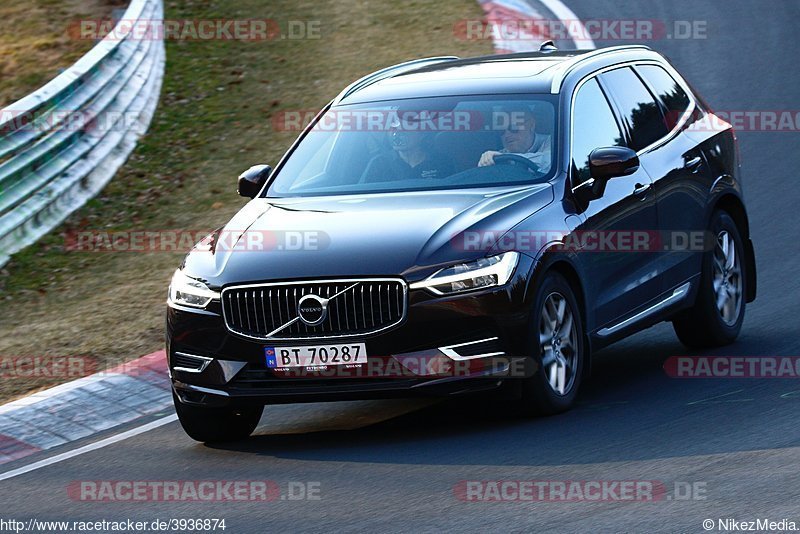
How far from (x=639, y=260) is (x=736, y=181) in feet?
5.74

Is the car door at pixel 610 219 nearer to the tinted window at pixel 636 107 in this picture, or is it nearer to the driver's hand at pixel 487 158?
the tinted window at pixel 636 107

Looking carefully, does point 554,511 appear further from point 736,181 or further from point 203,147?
point 203,147

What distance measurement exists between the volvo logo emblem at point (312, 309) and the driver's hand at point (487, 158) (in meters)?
1.53

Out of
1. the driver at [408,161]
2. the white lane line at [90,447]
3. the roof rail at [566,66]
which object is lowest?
the white lane line at [90,447]

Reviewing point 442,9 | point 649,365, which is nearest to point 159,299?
point 649,365

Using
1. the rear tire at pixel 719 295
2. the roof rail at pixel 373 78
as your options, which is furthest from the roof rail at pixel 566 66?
the rear tire at pixel 719 295

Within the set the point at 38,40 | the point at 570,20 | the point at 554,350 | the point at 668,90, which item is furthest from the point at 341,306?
the point at 38,40

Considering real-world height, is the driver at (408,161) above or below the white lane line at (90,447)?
above

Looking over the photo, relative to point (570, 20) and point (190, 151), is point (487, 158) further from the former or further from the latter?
point (570, 20)

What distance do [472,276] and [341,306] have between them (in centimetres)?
65

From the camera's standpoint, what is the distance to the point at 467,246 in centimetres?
768

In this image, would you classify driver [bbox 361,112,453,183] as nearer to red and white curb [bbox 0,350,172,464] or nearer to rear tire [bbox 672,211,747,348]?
red and white curb [bbox 0,350,172,464]

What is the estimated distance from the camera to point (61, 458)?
27.4ft

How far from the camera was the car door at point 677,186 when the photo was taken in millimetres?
9328
